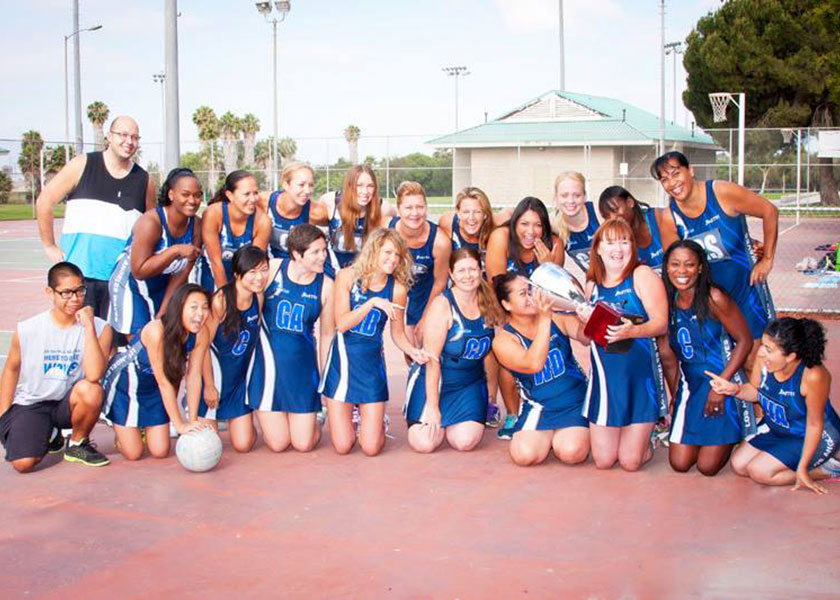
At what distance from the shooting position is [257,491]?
5031mm

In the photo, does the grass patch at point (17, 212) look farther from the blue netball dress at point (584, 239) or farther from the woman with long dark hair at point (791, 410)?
the woman with long dark hair at point (791, 410)

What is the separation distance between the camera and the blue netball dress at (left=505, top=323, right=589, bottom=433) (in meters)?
5.55

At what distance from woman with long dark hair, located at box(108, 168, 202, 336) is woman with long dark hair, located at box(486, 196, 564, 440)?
190 centimetres

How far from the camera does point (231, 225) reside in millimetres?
6223

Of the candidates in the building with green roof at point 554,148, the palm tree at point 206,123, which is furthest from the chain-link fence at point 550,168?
the palm tree at point 206,123

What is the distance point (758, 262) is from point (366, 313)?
246cm

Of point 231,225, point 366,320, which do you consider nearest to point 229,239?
point 231,225

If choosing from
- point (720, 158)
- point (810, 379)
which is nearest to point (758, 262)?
point (810, 379)

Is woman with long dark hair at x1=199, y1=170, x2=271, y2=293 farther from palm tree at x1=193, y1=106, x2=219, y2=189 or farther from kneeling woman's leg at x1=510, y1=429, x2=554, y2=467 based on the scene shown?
palm tree at x1=193, y1=106, x2=219, y2=189

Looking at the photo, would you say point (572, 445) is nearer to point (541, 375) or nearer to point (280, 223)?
point (541, 375)

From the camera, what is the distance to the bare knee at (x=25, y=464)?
5309 millimetres

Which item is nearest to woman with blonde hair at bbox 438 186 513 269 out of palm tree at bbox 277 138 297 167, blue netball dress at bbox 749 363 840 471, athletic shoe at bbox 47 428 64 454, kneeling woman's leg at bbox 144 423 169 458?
blue netball dress at bbox 749 363 840 471

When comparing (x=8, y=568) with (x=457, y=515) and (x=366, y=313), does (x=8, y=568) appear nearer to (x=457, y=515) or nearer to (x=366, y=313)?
(x=457, y=515)

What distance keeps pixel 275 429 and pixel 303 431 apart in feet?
0.56
